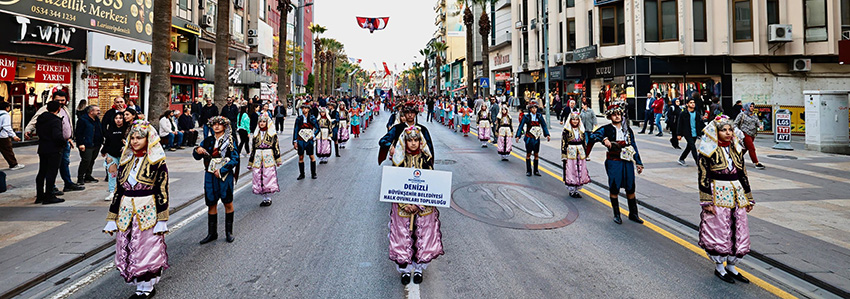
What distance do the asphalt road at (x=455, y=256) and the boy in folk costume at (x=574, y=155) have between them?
0.36 meters

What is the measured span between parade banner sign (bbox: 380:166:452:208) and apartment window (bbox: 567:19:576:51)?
3387cm

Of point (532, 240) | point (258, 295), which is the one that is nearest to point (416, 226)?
point (258, 295)

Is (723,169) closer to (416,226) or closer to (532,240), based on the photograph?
(532,240)

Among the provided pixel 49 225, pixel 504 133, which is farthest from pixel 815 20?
pixel 49 225

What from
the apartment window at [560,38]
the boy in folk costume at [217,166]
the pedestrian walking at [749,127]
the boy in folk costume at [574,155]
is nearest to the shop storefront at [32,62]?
the boy in folk costume at [217,166]

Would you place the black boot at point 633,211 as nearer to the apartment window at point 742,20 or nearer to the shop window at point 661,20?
the shop window at point 661,20

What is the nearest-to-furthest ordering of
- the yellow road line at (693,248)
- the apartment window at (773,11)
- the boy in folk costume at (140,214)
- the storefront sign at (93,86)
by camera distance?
1. the boy in folk costume at (140,214)
2. the yellow road line at (693,248)
3. the storefront sign at (93,86)
4. the apartment window at (773,11)

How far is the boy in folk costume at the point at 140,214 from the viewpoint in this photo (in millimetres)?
4367

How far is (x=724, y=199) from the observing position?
193 inches

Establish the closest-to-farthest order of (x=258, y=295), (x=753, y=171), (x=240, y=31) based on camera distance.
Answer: (x=258, y=295) → (x=753, y=171) → (x=240, y=31)

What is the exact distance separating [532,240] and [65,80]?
68.9ft

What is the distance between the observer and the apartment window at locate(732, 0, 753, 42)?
91.9ft

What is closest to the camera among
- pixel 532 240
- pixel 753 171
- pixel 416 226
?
pixel 416 226

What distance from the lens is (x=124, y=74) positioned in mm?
24062
